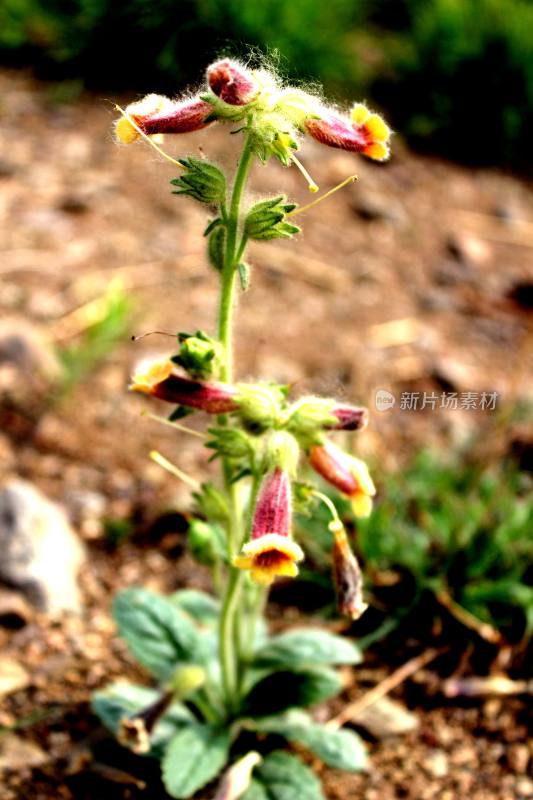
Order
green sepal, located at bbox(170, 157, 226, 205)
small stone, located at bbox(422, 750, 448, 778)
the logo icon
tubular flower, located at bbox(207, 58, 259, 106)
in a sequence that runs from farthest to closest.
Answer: the logo icon, small stone, located at bbox(422, 750, 448, 778), green sepal, located at bbox(170, 157, 226, 205), tubular flower, located at bbox(207, 58, 259, 106)

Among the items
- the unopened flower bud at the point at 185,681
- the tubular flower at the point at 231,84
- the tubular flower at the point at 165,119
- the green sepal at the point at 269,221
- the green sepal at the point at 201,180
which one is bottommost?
the unopened flower bud at the point at 185,681

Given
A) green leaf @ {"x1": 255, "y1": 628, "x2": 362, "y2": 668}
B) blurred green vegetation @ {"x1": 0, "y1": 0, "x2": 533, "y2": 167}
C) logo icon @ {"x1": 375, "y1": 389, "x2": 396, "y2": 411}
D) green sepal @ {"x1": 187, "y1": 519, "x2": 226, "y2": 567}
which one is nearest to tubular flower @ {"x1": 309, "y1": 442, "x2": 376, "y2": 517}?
green sepal @ {"x1": 187, "y1": 519, "x2": 226, "y2": 567}

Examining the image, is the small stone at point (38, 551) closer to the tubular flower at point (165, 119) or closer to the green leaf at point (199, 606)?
the green leaf at point (199, 606)

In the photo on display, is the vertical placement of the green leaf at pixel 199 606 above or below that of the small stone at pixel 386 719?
above

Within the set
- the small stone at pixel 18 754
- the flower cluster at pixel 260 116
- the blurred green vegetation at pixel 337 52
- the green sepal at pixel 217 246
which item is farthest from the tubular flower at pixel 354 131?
the blurred green vegetation at pixel 337 52

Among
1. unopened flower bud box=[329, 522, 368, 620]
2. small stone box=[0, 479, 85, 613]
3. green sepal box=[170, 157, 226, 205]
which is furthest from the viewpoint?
small stone box=[0, 479, 85, 613]

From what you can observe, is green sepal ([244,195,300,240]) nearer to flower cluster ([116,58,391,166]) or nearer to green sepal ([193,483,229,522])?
flower cluster ([116,58,391,166])

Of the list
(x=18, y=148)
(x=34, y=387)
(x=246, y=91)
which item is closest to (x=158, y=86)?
(x=18, y=148)

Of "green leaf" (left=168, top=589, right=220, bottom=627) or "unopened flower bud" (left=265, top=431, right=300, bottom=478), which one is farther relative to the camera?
"green leaf" (left=168, top=589, right=220, bottom=627)
